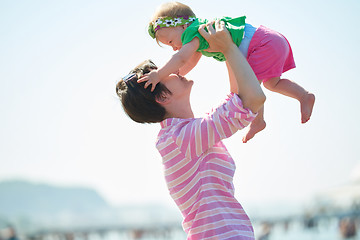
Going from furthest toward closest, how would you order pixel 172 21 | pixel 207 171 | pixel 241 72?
pixel 172 21 → pixel 207 171 → pixel 241 72

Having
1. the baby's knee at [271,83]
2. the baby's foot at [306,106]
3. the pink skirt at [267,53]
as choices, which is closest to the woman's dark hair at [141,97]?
the pink skirt at [267,53]

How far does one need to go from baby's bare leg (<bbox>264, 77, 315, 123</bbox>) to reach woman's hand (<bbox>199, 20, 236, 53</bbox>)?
49cm

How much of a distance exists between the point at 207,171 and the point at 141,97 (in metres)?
0.46

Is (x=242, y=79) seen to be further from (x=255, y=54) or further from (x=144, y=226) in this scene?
(x=144, y=226)

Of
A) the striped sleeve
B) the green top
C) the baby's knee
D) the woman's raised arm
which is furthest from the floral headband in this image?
the striped sleeve

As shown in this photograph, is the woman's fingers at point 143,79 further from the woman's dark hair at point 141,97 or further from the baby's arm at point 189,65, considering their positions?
the baby's arm at point 189,65

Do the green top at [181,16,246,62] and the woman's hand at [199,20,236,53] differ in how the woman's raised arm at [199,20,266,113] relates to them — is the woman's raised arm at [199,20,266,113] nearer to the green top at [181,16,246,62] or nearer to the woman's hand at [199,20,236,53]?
the woman's hand at [199,20,236,53]

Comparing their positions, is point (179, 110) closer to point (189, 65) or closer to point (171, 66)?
point (171, 66)

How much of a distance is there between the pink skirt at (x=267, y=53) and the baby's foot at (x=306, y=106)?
9.7 inches

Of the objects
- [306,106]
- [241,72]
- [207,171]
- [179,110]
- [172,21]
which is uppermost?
[172,21]

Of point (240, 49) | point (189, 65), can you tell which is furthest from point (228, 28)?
point (189, 65)

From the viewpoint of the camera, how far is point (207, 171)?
2369mm

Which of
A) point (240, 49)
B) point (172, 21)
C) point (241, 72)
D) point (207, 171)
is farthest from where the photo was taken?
point (172, 21)

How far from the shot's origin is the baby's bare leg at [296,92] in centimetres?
282
